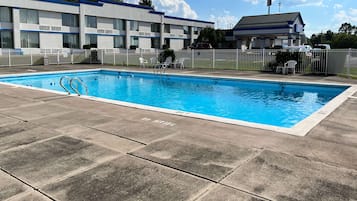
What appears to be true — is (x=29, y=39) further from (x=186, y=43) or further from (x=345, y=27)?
(x=345, y=27)

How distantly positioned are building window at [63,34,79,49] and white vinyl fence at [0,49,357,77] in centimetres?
848

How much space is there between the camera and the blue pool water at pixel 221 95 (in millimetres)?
10781

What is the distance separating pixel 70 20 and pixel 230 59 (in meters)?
28.9

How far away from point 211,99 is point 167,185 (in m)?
9.40

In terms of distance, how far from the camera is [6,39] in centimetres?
3778

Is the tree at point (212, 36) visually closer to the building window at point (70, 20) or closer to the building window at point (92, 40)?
the building window at point (92, 40)

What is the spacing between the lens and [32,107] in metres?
8.57

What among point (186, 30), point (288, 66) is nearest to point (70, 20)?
point (186, 30)

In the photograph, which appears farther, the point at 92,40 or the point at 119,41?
the point at 119,41

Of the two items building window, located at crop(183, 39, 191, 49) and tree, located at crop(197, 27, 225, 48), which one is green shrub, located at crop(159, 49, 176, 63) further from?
building window, located at crop(183, 39, 191, 49)

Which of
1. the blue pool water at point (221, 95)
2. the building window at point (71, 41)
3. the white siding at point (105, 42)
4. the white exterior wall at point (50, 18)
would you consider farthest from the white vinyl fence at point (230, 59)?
the white siding at point (105, 42)

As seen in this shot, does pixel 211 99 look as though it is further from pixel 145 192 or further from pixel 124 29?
pixel 124 29

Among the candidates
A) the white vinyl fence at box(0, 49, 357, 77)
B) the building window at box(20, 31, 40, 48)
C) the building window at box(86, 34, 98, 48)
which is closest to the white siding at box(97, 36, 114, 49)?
the building window at box(86, 34, 98, 48)

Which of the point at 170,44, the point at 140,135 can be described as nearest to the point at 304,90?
the point at 140,135
